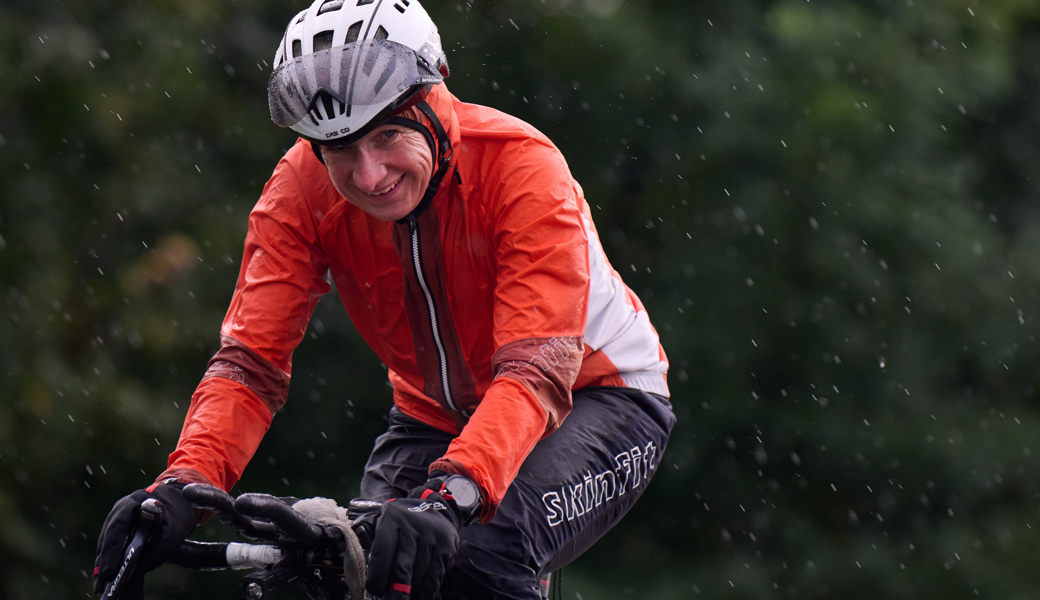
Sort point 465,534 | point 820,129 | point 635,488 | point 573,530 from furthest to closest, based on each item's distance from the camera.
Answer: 1. point 820,129
2. point 635,488
3. point 573,530
4. point 465,534

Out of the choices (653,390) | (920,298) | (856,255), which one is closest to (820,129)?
(856,255)

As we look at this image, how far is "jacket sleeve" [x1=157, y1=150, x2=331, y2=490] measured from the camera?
9.45ft

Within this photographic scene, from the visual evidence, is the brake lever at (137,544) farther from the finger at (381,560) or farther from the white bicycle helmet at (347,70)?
the white bicycle helmet at (347,70)

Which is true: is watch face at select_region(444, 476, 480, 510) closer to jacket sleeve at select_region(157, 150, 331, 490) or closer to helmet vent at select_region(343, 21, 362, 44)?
jacket sleeve at select_region(157, 150, 331, 490)

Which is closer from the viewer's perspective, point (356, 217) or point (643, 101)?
point (356, 217)

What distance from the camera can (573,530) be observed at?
2.90 m

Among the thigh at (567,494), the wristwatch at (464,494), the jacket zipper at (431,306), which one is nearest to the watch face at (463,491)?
the wristwatch at (464,494)

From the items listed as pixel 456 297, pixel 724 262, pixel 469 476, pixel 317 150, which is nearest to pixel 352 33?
pixel 317 150

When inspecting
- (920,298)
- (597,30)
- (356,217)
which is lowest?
(920,298)

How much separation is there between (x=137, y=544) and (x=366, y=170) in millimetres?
956

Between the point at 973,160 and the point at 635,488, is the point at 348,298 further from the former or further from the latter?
the point at 973,160

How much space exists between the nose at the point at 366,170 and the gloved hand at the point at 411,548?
0.77m

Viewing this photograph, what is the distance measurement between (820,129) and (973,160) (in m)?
2.06

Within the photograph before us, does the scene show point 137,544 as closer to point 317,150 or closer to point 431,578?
point 431,578
